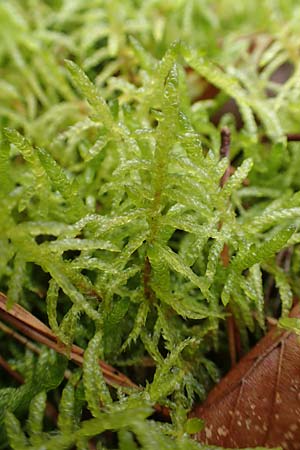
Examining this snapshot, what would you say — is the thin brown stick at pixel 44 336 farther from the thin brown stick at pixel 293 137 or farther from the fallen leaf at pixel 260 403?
the thin brown stick at pixel 293 137

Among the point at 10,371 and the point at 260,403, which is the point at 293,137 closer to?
the point at 260,403

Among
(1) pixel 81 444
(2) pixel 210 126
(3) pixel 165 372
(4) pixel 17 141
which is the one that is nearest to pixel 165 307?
(3) pixel 165 372

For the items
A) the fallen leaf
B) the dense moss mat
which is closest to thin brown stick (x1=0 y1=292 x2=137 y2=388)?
the dense moss mat

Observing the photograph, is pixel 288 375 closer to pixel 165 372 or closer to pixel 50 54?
pixel 165 372

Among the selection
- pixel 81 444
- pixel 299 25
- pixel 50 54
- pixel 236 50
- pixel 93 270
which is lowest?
pixel 81 444

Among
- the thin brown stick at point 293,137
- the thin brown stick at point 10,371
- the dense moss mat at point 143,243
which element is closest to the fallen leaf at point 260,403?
the dense moss mat at point 143,243

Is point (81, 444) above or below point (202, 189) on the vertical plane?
below

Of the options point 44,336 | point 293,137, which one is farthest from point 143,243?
point 293,137
